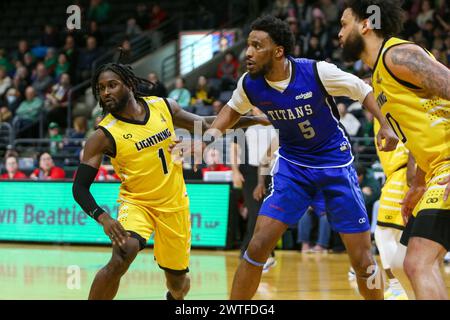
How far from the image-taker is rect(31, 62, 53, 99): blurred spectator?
21125 millimetres

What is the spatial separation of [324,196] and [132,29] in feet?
54.7

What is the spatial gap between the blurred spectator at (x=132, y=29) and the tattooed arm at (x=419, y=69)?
17878 mm

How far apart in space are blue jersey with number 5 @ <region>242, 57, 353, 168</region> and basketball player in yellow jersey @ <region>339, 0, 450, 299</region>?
0.95 metres

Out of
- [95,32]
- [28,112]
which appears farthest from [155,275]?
[95,32]

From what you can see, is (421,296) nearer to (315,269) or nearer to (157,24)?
(315,269)

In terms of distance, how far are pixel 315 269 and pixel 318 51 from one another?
6722 millimetres

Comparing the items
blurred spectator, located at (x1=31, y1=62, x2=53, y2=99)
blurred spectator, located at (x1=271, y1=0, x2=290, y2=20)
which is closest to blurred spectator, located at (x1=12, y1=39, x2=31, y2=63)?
blurred spectator, located at (x1=31, y1=62, x2=53, y2=99)

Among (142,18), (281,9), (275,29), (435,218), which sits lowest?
(435,218)

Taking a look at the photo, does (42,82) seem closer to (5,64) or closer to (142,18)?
(5,64)

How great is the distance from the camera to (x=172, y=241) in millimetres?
6781

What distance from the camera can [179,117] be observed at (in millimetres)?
7035

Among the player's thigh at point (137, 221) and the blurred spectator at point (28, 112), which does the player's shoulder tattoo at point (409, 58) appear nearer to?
the player's thigh at point (137, 221)

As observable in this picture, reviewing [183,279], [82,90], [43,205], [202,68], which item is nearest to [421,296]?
[183,279]

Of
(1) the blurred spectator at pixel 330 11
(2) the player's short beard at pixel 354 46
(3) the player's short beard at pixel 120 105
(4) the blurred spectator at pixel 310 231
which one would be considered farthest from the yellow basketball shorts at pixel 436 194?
(1) the blurred spectator at pixel 330 11
